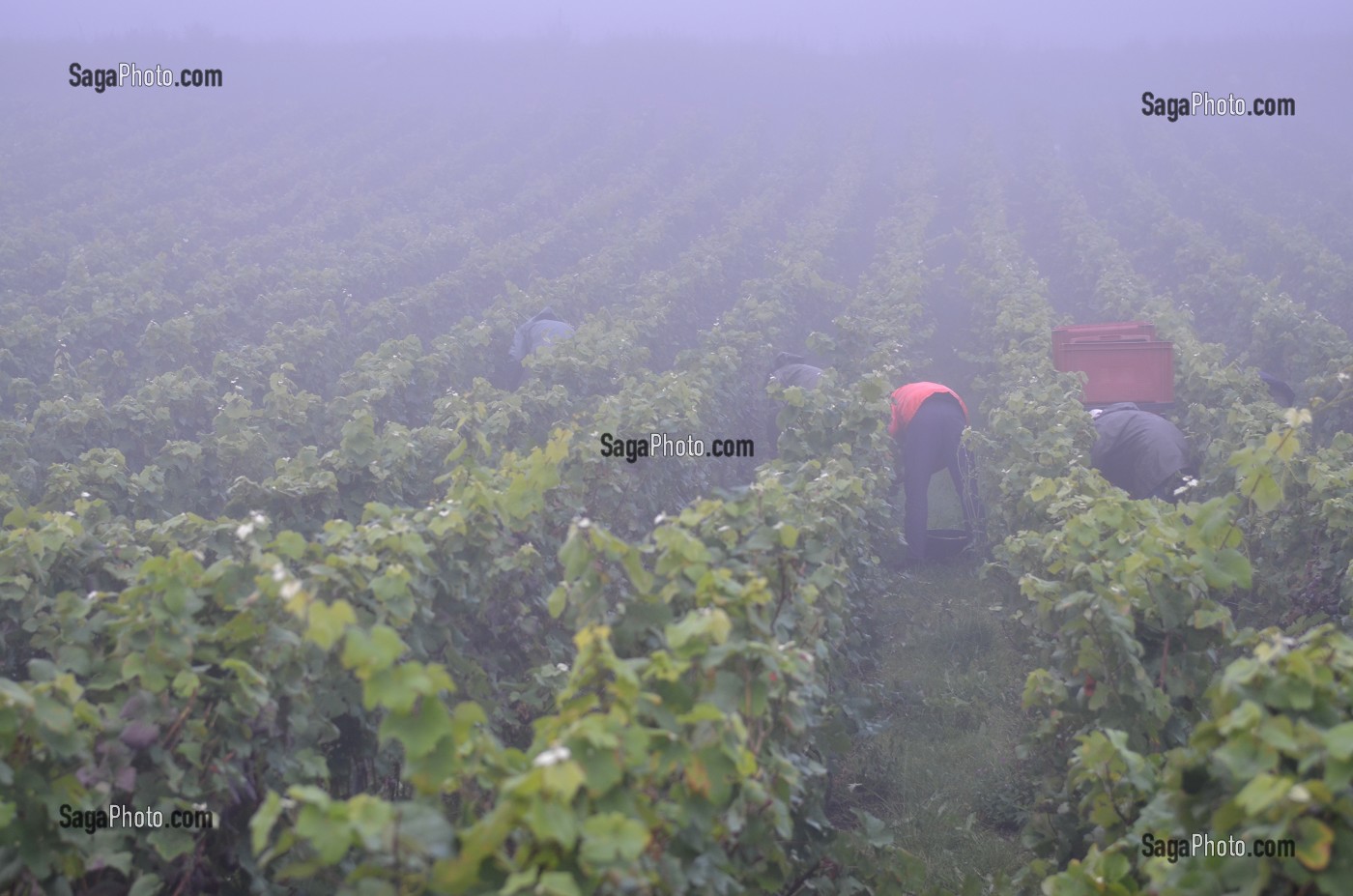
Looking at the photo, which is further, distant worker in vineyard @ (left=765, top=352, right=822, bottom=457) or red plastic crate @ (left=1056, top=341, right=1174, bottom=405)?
→ red plastic crate @ (left=1056, top=341, right=1174, bottom=405)

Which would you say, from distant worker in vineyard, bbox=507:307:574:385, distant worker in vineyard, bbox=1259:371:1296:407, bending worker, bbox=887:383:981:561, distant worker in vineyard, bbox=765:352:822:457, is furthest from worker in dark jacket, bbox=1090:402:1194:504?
distant worker in vineyard, bbox=507:307:574:385

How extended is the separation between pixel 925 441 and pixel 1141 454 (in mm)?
1736

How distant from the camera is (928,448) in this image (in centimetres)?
845

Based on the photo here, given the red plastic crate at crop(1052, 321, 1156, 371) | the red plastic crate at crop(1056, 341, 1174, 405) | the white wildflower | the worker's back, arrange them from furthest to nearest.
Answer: the worker's back
the red plastic crate at crop(1052, 321, 1156, 371)
the red plastic crate at crop(1056, 341, 1174, 405)
the white wildflower

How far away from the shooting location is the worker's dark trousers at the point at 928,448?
27.5 feet

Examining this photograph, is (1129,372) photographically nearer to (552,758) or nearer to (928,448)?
(928,448)

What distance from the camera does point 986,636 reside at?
6.72 metres

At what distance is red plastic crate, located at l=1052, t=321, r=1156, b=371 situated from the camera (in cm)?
984

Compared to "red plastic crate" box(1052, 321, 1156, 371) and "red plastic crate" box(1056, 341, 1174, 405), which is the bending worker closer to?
"red plastic crate" box(1056, 341, 1174, 405)

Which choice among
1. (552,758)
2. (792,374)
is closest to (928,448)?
(792,374)

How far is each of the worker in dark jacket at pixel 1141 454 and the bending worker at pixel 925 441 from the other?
45.4 inches

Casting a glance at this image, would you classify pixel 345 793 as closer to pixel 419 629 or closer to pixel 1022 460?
pixel 419 629

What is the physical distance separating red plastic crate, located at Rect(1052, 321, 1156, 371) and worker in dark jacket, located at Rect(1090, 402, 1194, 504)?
6.53 feet

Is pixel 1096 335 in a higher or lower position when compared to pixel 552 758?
higher
